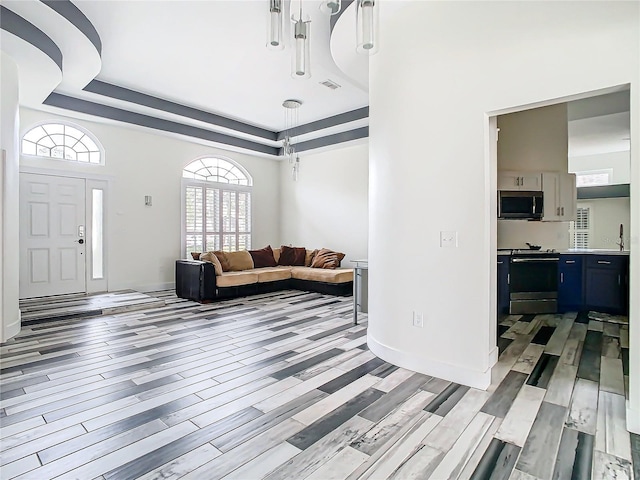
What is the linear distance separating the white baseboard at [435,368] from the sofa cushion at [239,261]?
405 cm

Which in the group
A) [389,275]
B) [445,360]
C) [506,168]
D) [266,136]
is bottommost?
[445,360]

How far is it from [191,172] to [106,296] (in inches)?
116

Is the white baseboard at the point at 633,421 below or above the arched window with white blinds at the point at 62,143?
below

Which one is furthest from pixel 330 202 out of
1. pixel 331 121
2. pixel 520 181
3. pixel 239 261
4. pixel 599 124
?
pixel 599 124

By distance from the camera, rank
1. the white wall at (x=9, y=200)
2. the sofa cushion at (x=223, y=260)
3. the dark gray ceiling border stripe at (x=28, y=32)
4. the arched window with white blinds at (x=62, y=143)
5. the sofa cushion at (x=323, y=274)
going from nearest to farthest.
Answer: the dark gray ceiling border stripe at (x=28, y=32) → the white wall at (x=9, y=200) → the arched window with white blinds at (x=62, y=143) → the sofa cushion at (x=323, y=274) → the sofa cushion at (x=223, y=260)

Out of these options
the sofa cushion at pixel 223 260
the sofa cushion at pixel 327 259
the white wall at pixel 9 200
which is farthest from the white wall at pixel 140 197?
the sofa cushion at pixel 327 259

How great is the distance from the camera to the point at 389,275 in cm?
321

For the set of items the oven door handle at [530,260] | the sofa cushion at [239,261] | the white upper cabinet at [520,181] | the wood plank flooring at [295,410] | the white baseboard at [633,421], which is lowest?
the wood plank flooring at [295,410]

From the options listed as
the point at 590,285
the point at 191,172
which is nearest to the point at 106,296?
the point at 191,172

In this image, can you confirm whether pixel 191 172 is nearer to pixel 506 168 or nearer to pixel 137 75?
pixel 137 75

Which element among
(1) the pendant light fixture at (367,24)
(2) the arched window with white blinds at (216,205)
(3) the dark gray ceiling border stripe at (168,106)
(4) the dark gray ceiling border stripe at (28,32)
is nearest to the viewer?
(1) the pendant light fixture at (367,24)

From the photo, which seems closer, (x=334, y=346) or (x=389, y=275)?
(x=389, y=275)

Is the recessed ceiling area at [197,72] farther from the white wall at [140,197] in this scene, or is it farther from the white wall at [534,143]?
the white wall at [534,143]

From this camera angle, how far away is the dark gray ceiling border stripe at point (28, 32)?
10.7 feet
